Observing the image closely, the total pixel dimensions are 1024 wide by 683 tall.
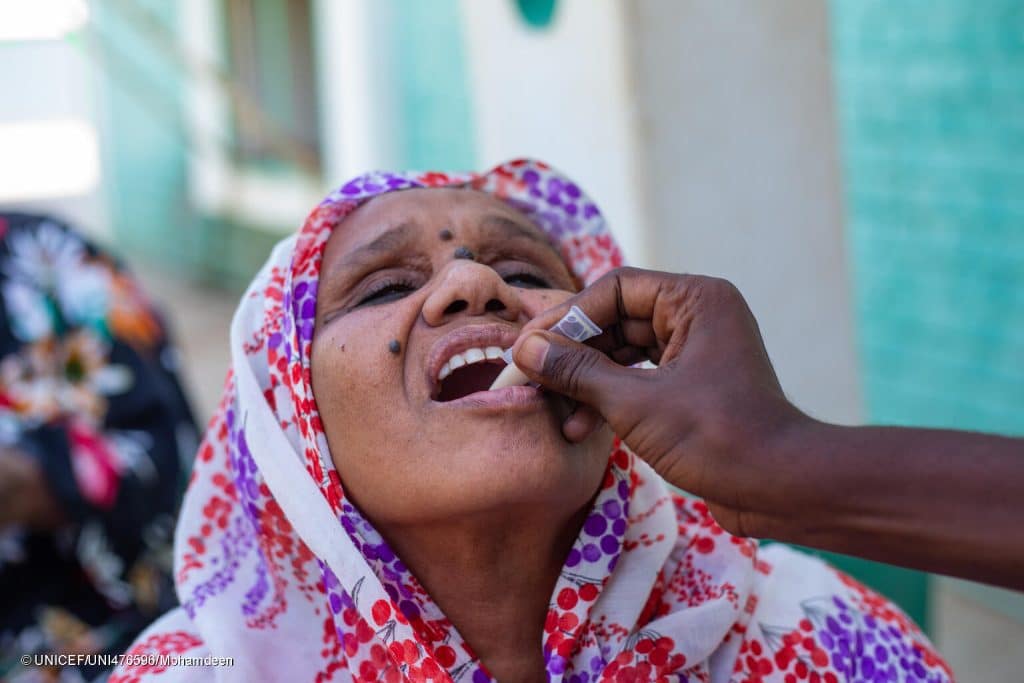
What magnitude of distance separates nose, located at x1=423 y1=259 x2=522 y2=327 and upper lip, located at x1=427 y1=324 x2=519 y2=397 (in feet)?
0.15

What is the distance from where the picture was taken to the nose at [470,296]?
1.65 meters

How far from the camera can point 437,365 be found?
1617 millimetres

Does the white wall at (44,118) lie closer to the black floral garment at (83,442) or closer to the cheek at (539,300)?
the black floral garment at (83,442)

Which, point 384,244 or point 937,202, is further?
point 937,202

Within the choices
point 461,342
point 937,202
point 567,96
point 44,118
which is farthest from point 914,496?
point 44,118

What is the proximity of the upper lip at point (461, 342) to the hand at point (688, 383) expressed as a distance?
0.17 m

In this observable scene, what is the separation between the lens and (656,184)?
289 centimetres

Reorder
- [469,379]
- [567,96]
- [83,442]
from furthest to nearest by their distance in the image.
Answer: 1. [567,96]
2. [83,442]
3. [469,379]

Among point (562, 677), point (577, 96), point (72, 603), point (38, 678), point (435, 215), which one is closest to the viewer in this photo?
point (562, 677)

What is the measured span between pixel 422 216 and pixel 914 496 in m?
0.97

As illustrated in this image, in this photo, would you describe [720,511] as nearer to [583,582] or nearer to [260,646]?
[583,582]

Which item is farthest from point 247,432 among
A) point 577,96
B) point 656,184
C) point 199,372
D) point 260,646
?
point 199,372

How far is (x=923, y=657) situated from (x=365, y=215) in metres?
1.19

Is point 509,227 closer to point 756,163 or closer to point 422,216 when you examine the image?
point 422,216
